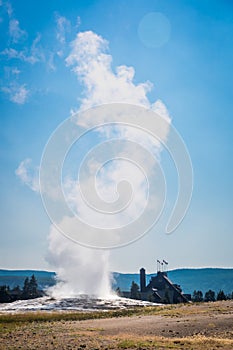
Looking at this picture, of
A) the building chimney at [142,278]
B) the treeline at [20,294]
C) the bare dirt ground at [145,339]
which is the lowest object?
the bare dirt ground at [145,339]

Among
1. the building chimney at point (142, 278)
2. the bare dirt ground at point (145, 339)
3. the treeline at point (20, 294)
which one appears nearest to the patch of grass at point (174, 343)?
the bare dirt ground at point (145, 339)

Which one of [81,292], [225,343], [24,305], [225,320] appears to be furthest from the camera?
[81,292]

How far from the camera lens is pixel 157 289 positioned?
12888 cm

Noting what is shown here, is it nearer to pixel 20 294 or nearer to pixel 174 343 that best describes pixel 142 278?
pixel 20 294

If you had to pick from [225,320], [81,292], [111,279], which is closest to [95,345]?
[225,320]

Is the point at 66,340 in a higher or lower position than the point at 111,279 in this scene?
lower

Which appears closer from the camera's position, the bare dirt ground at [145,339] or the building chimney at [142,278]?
the bare dirt ground at [145,339]

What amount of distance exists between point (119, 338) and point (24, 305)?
58346 mm

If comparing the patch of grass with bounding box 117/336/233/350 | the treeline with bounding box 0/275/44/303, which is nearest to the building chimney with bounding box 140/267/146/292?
the treeline with bounding box 0/275/44/303

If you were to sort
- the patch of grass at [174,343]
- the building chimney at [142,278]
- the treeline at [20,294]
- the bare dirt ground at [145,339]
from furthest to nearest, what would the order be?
the building chimney at [142,278] < the treeline at [20,294] < the bare dirt ground at [145,339] < the patch of grass at [174,343]

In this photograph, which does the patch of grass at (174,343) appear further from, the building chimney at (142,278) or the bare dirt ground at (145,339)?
the building chimney at (142,278)

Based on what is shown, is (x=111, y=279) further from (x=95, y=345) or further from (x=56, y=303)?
(x=95, y=345)

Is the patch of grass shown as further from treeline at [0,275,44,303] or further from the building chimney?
the building chimney

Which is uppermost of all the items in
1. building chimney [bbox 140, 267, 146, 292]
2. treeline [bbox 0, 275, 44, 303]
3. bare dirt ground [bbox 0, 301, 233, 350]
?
building chimney [bbox 140, 267, 146, 292]
